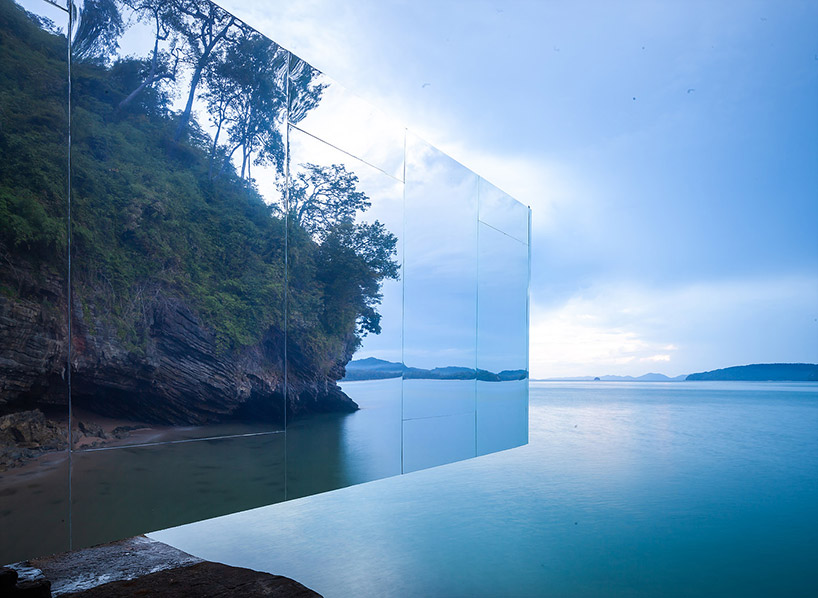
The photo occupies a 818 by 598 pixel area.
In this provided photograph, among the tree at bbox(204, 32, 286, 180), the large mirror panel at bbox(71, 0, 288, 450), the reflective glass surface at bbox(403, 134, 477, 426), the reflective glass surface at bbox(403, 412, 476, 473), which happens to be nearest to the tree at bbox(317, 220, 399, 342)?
the reflective glass surface at bbox(403, 134, 477, 426)

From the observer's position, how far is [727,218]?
3378 centimetres

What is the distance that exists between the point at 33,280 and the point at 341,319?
276 cm

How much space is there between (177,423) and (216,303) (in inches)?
34.6

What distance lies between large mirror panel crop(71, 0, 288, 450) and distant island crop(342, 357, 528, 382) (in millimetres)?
1073

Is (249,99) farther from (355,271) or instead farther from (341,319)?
(341,319)

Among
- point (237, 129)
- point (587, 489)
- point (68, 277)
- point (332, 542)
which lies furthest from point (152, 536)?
point (587, 489)

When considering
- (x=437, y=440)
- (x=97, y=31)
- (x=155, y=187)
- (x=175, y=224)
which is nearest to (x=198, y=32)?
(x=97, y=31)

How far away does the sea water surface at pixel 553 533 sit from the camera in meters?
6.15

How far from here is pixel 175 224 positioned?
3971 mm

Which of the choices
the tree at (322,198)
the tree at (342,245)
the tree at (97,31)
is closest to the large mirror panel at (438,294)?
the tree at (342,245)

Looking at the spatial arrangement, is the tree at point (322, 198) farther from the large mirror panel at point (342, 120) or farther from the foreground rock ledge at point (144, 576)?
the foreground rock ledge at point (144, 576)

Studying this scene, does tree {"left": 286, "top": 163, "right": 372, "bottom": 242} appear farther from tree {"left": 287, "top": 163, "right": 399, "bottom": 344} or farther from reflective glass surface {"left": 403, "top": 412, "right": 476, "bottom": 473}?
reflective glass surface {"left": 403, "top": 412, "right": 476, "bottom": 473}

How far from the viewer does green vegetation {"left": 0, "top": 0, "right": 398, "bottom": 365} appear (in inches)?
127

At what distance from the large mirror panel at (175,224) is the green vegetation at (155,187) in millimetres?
11
